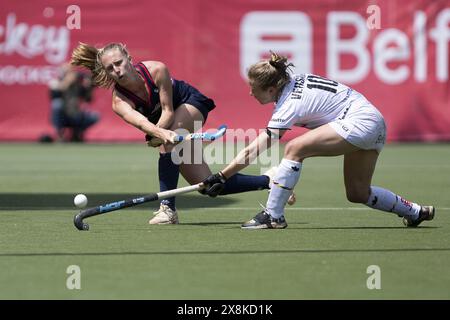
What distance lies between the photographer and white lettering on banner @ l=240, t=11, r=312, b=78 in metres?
19.3

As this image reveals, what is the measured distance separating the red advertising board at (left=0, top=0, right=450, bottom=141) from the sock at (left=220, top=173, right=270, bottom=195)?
1077 cm

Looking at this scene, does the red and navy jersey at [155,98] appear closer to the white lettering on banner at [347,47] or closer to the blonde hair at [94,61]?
the blonde hair at [94,61]

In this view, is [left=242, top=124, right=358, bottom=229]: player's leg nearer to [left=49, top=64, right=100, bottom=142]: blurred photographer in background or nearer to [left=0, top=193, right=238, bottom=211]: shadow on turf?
[left=0, top=193, right=238, bottom=211]: shadow on turf

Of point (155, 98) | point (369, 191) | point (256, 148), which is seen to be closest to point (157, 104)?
point (155, 98)

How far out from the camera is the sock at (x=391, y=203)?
7.89 metres

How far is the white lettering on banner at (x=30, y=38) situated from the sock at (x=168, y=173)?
38.7 ft

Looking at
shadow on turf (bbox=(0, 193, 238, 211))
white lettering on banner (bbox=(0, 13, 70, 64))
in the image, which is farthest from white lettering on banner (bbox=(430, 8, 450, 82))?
shadow on turf (bbox=(0, 193, 238, 211))

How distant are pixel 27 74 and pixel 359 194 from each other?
13059mm

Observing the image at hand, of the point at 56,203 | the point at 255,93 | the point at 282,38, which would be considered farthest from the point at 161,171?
the point at 282,38

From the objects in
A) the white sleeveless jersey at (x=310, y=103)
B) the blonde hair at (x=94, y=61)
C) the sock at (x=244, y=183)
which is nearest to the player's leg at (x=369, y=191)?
the white sleeveless jersey at (x=310, y=103)

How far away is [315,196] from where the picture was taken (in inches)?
431

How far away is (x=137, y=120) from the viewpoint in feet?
26.3

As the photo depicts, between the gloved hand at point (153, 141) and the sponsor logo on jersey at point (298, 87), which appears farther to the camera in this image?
the gloved hand at point (153, 141)
